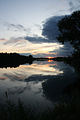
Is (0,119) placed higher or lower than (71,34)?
lower

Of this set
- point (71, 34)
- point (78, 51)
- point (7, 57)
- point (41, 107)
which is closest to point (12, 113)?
point (41, 107)

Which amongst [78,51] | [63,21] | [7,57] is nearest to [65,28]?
[63,21]

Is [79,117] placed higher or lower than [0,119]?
higher

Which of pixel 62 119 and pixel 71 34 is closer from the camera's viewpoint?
pixel 62 119

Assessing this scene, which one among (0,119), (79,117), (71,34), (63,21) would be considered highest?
(63,21)

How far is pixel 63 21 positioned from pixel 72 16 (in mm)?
2350

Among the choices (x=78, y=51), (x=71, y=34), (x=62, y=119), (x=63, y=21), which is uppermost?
(x=63, y=21)

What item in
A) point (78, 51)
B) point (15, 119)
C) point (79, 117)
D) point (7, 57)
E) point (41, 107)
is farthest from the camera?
point (7, 57)

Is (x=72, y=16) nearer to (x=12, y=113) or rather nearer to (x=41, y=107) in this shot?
(x=41, y=107)

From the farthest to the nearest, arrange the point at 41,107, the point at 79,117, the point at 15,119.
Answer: the point at 41,107, the point at 15,119, the point at 79,117

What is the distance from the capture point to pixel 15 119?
4938 millimetres

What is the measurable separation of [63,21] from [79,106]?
28217mm

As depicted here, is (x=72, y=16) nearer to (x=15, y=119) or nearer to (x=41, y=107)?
(x=41, y=107)

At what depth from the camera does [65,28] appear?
2939cm
